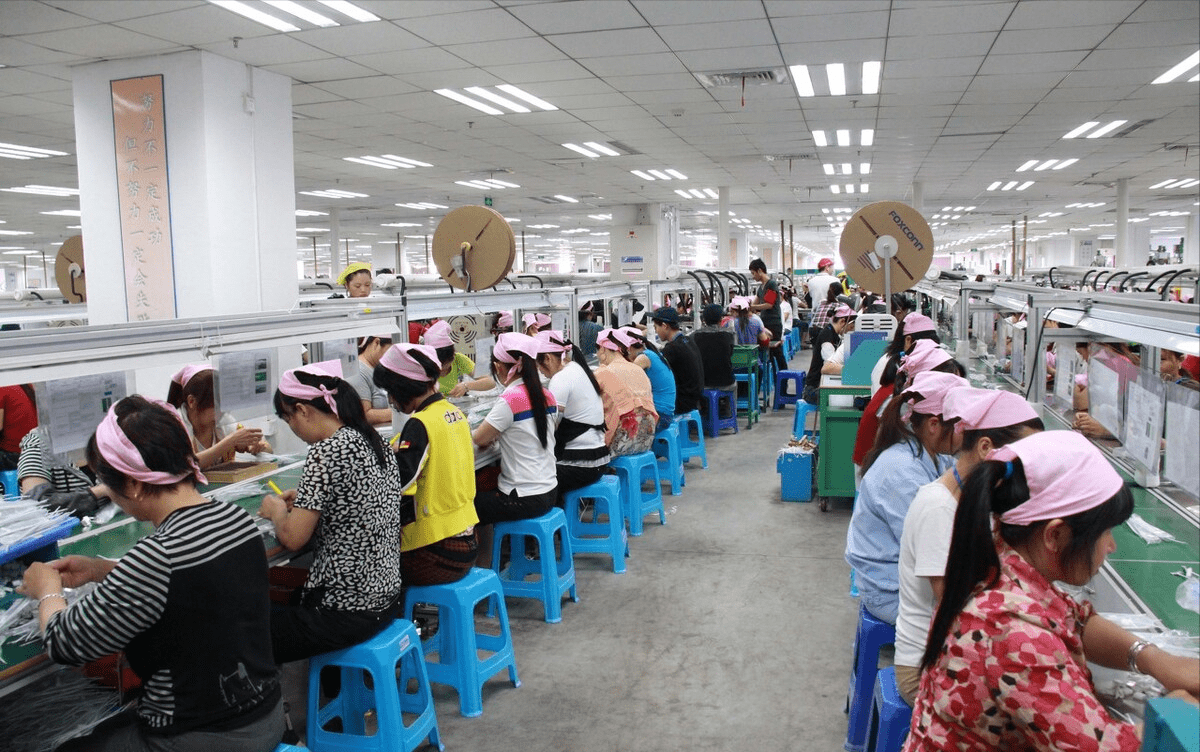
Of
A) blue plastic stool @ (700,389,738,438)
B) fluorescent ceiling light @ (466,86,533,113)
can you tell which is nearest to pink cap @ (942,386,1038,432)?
fluorescent ceiling light @ (466,86,533,113)

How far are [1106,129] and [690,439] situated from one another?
570 cm

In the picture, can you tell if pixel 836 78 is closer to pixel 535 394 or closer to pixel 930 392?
pixel 535 394

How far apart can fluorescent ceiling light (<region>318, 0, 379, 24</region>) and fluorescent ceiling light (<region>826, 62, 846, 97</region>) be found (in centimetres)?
319

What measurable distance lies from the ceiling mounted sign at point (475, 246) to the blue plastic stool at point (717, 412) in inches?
141

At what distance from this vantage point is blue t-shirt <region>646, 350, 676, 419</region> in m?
5.77

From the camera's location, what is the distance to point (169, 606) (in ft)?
5.83

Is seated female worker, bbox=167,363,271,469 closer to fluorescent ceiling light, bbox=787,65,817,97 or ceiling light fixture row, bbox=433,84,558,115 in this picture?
ceiling light fixture row, bbox=433,84,558,115

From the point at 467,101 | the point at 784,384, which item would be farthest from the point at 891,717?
the point at 784,384

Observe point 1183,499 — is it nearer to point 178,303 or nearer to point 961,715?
point 961,715

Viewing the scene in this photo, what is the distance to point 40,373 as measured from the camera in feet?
7.08

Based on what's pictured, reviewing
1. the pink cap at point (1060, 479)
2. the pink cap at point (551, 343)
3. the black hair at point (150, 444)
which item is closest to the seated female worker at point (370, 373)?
the pink cap at point (551, 343)

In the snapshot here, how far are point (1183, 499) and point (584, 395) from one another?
2563 mm

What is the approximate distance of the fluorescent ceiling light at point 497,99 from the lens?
6.59m

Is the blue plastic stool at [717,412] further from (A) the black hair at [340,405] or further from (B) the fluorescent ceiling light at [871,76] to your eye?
(A) the black hair at [340,405]
